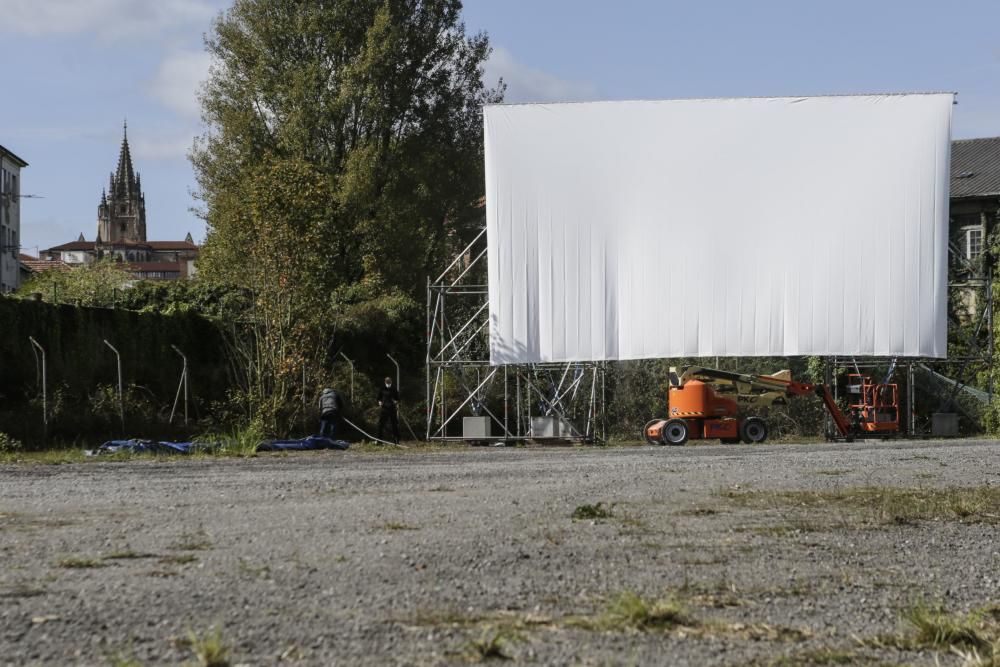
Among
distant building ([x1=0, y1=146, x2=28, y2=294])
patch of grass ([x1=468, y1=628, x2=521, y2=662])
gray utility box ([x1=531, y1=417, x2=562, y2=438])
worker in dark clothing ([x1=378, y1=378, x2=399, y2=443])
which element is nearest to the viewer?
patch of grass ([x1=468, y1=628, x2=521, y2=662])

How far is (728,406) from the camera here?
98.3 feet

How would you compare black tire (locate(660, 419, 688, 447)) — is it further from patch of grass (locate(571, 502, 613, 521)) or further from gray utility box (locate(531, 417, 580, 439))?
patch of grass (locate(571, 502, 613, 521))

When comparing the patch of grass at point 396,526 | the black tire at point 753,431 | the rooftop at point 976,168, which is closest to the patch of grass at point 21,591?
the patch of grass at point 396,526

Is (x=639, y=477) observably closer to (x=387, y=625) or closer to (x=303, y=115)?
(x=387, y=625)

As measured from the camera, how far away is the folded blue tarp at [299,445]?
2365 centimetres

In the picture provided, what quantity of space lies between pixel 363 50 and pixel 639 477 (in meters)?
27.7

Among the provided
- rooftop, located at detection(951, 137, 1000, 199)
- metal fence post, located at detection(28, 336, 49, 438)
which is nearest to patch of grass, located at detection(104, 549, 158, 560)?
metal fence post, located at detection(28, 336, 49, 438)

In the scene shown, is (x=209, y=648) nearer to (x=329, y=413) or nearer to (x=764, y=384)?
(x=329, y=413)

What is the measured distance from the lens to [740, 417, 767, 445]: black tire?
98.6 feet

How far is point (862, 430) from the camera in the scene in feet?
103

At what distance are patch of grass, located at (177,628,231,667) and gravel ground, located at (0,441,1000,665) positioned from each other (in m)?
0.04

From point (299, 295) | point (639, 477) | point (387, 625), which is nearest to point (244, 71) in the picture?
point (299, 295)

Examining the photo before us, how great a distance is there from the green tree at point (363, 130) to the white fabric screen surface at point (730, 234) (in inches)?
272

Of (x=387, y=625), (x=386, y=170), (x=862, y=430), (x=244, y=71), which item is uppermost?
(x=244, y=71)
